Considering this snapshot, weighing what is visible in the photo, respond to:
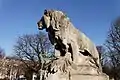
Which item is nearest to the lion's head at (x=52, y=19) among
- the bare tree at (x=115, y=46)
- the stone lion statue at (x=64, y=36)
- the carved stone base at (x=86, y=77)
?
the stone lion statue at (x=64, y=36)

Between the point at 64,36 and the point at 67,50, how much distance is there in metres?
0.60

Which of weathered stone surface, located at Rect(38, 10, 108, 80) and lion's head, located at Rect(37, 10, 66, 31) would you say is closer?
weathered stone surface, located at Rect(38, 10, 108, 80)

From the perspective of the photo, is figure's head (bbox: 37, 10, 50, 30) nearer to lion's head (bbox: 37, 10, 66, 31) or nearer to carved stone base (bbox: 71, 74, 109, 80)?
lion's head (bbox: 37, 10, 66, 31)

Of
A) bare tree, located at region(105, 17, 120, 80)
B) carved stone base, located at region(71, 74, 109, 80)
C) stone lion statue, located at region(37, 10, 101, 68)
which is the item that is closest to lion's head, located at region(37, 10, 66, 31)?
stone lion statue, located at region(37, 10, 101, 68)

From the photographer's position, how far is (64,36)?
37.0 ft

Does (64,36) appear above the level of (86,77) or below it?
above

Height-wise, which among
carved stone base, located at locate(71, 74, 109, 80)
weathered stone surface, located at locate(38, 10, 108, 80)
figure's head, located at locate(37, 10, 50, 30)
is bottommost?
carved stone base, located at locate(71, 74, 109, 80)

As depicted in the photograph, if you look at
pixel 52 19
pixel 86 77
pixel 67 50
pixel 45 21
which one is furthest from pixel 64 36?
pixel 86 77

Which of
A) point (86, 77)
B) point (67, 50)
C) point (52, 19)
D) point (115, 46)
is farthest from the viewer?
point (115, 46)

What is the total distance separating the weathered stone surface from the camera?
35.3ft

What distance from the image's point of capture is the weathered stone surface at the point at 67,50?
35.3 feet

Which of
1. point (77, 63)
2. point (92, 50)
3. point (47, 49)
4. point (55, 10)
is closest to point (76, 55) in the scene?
point (77, 63)

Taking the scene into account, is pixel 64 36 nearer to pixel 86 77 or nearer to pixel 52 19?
pixel 52 19

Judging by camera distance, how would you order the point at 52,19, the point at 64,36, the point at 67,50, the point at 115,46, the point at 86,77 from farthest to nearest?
the point at 115,46, the point at 67,50, the point at 64,36, the point at 52,19, the point at 86,77
